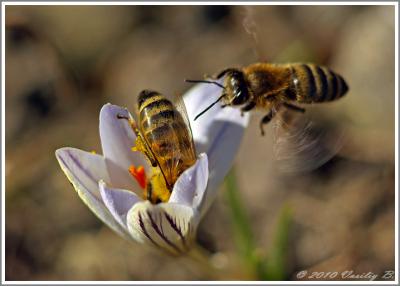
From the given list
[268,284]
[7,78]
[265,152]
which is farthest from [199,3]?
[268,284]

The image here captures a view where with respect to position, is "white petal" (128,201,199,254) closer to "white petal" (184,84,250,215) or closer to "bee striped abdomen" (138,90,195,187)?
"bee striped abdomen" (138,90,195,187)

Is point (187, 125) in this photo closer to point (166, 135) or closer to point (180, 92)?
point (166, 135)

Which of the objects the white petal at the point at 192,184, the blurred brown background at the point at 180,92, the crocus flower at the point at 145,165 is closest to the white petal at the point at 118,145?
the crocus flower at the point at 145,165

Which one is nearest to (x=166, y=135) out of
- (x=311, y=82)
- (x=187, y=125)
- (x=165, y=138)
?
(x=165, y=138)

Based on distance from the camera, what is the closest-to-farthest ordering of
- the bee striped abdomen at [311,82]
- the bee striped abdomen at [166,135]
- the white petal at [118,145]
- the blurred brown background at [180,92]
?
the bee striped abdomen at [166,135] < the white petal at [118,145] < the bee striped abdomen at [311,82] < the blurred brown background at [180,92]

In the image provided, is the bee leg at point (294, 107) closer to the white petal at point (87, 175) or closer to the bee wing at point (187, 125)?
the bee wing at point (187, 125)

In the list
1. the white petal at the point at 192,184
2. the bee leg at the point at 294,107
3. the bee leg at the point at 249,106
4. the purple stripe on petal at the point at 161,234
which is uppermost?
the bee leg at the point at 249,106

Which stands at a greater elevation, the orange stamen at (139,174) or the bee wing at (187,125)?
the bee wing at (187,125)

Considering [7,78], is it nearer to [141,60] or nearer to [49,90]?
[49,90]
